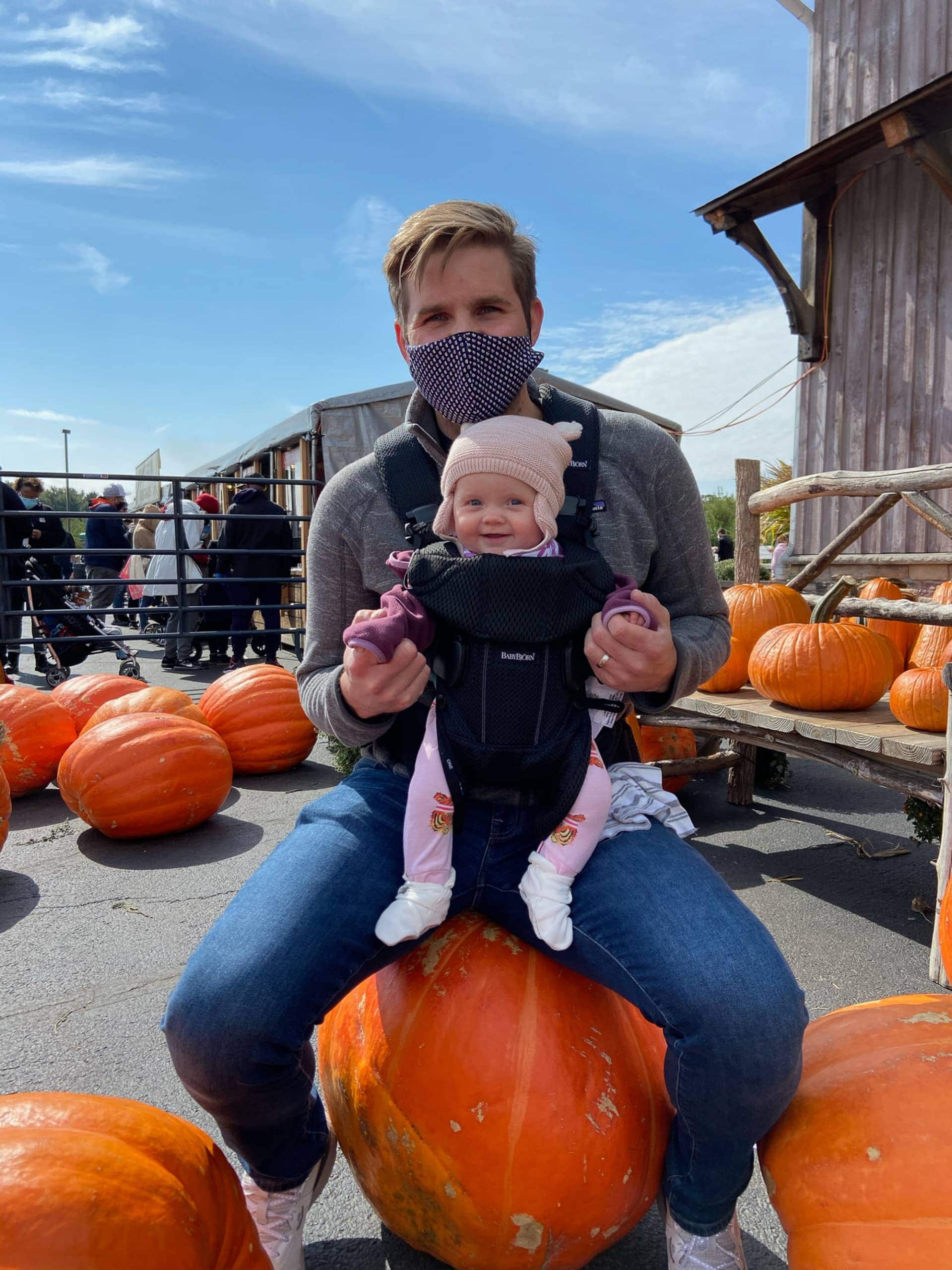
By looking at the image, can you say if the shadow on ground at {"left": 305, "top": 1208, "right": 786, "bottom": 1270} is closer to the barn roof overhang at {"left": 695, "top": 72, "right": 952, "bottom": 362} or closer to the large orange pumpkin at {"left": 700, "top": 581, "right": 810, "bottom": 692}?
the large orange pumpkin at {"left": 700, "top": 581, "right": 810, "bottom": 692}

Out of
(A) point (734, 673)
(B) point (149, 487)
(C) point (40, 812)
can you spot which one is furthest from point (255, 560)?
(B) point (149, 487)

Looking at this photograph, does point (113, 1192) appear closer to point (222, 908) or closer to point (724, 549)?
point (222, 908)

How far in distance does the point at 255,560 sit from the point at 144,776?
6.10m

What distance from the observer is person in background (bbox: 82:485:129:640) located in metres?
11.3

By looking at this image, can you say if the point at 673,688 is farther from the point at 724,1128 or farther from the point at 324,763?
the point at 324,763

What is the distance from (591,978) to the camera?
160cm

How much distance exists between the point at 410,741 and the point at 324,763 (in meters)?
4.11

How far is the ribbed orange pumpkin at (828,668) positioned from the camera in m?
3.71

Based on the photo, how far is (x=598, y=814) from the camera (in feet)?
5.21

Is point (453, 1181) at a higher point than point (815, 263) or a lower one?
lower

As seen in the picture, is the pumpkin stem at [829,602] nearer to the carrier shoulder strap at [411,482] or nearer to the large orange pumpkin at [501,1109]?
the carrier shoulder strap at [411,482]

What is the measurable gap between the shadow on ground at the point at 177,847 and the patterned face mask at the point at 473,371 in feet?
9.03

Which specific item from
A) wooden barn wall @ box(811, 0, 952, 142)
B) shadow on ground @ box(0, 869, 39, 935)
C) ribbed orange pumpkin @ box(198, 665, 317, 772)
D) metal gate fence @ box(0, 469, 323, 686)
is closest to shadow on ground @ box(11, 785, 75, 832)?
shadow on ground @ box(0, 869, 39, 935)

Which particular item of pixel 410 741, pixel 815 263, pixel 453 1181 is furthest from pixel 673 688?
pixel 815 263
